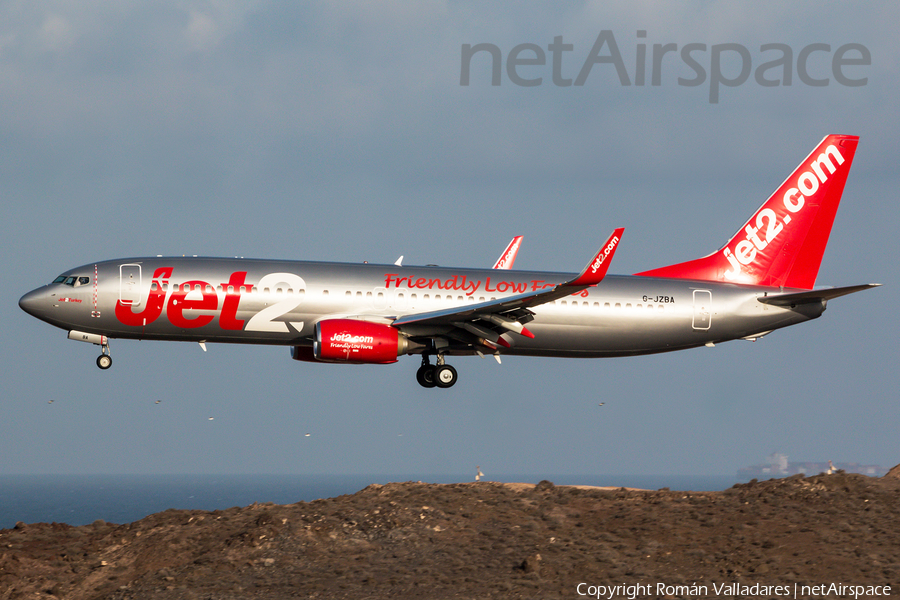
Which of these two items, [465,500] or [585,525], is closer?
[585,525]

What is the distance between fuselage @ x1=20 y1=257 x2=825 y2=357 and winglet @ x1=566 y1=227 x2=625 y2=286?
5363mm

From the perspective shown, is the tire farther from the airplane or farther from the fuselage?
the fuselage

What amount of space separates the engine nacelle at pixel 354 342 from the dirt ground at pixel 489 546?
197 inches

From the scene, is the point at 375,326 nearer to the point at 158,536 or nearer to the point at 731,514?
the point at 158,536

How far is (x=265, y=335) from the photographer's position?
34.2 metres

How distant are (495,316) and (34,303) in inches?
706

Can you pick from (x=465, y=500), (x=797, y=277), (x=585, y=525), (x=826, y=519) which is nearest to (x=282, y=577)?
(x=465, y=500)

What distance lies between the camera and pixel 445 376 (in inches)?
1451

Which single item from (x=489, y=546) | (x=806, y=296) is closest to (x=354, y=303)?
(x=489, y=546)

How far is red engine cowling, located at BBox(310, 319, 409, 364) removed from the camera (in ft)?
108

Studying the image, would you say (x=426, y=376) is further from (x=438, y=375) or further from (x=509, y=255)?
(x=509, y=255)

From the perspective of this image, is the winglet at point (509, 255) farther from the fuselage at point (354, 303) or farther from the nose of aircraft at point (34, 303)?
the nose of aircraft at point (34, 303)

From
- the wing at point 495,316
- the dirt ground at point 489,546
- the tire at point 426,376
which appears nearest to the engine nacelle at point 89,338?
the dirt ground at point 489,546

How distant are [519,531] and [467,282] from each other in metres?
11.9
